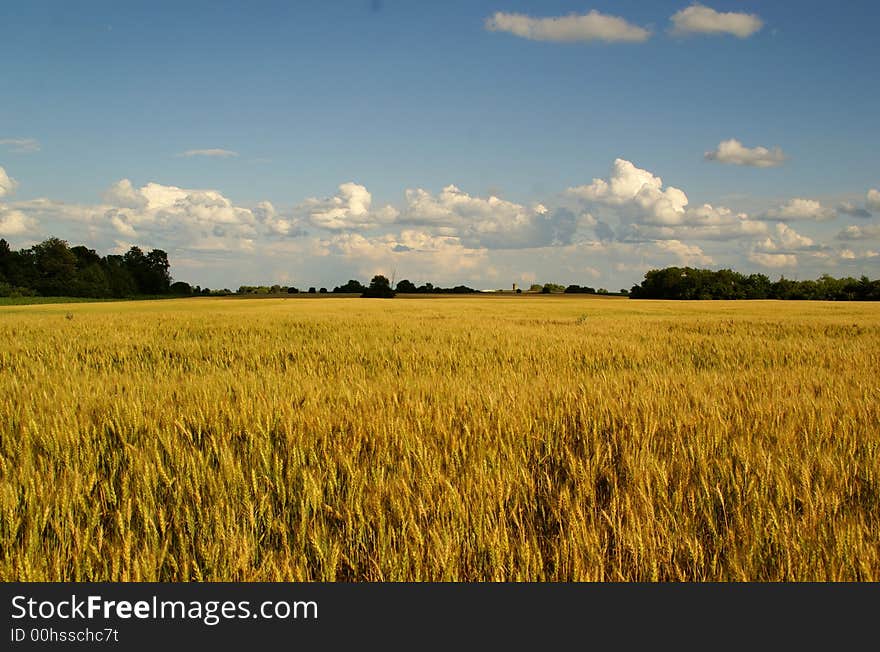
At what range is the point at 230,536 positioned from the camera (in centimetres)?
217

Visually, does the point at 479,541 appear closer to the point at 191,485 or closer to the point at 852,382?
the point at 191,485

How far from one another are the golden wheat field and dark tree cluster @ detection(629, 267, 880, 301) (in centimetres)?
7450

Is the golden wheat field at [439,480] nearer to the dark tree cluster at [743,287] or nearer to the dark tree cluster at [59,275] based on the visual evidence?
the dark tree cluster at [743,287]

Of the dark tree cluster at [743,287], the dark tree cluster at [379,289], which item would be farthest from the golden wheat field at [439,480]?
the dark tree cluster at [743,287]

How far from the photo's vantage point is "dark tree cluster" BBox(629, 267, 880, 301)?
69875 mm

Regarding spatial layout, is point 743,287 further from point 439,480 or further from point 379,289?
point 439,480

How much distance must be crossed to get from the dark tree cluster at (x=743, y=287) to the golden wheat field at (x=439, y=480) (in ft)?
244

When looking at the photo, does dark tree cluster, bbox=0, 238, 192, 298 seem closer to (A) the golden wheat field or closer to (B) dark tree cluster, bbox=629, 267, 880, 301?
(B) dark tree cluster, bbox=629, 267, 880, 301

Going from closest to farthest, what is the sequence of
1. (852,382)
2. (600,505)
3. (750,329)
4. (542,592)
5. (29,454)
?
(542,592), (600,505), (29,454), (852,382), (750,329)

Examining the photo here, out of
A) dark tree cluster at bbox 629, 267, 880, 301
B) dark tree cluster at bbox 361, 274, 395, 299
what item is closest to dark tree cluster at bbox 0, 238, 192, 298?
dark tree cluster at bbox 361, 274, 395, 299

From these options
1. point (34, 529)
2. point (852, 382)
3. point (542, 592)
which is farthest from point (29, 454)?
point (852, 382)

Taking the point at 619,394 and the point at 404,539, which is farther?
the point at 619,394

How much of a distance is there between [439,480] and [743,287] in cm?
8036

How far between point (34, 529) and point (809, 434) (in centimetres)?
396
